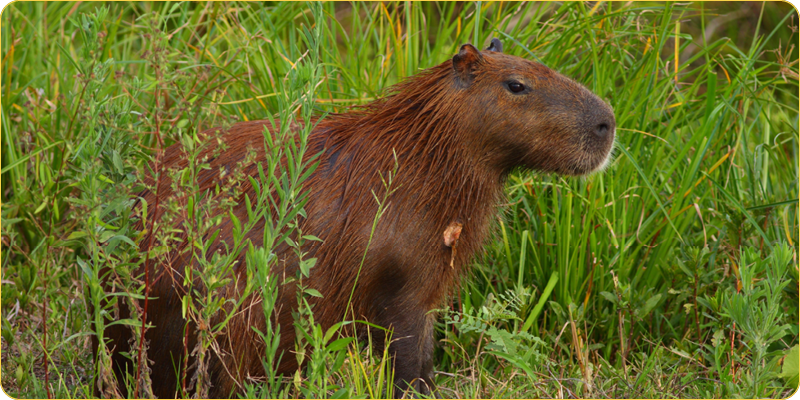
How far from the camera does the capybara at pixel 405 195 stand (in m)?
2.88

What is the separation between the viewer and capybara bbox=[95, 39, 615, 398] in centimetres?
288

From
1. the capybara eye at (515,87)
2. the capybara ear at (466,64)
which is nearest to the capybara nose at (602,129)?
the capybara eye at (515,87)

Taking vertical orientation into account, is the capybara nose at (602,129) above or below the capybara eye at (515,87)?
below

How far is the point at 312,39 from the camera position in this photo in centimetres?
246

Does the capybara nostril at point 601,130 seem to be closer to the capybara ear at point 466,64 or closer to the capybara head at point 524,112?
the capybara head at point 524,112

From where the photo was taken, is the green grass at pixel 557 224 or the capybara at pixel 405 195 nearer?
the capybara at pixel 405 195

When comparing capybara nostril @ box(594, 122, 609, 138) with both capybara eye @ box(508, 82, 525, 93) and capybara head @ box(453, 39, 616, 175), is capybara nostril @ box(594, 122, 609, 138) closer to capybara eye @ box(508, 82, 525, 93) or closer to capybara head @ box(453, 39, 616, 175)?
capybara head @ box(453, 39, 616, 175)

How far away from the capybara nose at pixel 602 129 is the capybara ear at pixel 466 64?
1.61 feet

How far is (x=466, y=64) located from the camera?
2.97m

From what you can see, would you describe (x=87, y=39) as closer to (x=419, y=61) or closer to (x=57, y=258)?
(x=57, y=258)

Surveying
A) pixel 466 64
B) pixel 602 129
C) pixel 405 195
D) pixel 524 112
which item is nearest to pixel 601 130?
pixel 602 129

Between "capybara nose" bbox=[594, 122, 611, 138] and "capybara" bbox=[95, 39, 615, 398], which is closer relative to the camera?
"capybara" bbox=[95, 39, 615, 398]

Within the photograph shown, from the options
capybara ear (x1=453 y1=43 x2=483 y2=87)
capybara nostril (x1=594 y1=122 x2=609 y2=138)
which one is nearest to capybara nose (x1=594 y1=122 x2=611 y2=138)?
capybara nostril (x1=594 y1=122 x2=609 y2=138)

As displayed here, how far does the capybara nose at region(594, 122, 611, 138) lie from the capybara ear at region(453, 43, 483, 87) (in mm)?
492
